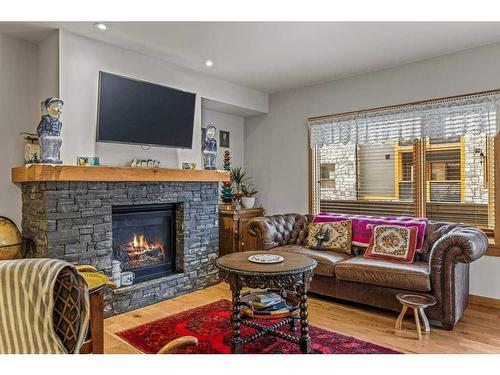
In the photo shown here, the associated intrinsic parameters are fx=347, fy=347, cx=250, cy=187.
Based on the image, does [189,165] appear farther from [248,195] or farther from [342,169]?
[342,169]

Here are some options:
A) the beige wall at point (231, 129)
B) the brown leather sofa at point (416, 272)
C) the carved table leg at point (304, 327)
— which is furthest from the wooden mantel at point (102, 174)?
the carved table leg at point (304, 327)

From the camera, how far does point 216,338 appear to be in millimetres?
2795

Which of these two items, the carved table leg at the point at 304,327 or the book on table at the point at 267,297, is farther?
the book on table at the point at 267,297

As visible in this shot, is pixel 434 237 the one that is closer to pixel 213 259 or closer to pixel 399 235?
pixel 399 235

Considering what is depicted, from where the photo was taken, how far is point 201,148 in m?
4.57

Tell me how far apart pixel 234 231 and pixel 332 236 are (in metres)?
1.46

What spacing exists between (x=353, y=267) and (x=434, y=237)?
3.01 feet

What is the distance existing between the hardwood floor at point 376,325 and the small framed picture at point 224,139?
2443 mm

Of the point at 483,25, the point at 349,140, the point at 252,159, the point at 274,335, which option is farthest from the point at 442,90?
the point at 274,335

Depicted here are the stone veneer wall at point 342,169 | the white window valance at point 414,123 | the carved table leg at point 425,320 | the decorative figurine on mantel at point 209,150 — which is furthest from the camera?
the stone veneer wall at point 342,169

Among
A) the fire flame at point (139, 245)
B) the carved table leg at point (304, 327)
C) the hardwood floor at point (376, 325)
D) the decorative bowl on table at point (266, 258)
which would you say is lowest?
the hardwood floor at point (376, 325)

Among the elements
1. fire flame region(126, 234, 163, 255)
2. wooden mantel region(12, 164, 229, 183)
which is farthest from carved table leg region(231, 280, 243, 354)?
fire flame region(126, 234, 163, 255)

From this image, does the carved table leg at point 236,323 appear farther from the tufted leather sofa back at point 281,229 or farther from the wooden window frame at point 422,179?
the wooden window frame at point 422,179

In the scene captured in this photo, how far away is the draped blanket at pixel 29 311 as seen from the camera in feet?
4.20
